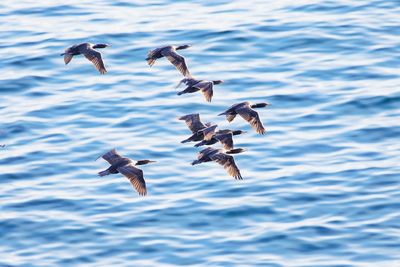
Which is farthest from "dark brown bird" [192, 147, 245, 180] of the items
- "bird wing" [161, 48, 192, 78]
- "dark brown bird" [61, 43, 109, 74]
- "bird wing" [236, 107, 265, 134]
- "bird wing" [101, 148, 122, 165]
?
"dark brown bird" [61, 43, 109, 74]

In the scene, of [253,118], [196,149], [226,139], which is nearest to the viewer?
[226,139]

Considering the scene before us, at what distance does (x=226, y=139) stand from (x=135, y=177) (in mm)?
2737

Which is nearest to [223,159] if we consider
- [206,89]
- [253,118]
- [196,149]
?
[253,118]

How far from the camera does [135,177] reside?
1251 inches

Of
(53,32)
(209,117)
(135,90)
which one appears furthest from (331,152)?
(53,32)

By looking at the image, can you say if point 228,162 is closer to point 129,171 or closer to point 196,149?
point 129,171

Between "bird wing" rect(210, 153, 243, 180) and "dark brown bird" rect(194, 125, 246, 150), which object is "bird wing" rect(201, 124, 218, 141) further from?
"bird wing" rect(210, 153, 243, 180)

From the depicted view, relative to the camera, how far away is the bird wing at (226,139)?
3347cm

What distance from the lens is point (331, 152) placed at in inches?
1479

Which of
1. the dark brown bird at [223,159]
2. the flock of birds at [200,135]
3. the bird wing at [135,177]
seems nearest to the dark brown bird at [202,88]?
the flock of birds at [200,135]

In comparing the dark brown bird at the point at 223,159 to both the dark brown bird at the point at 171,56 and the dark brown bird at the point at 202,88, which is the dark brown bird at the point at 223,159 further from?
the dark brown bird at the point at 171,56

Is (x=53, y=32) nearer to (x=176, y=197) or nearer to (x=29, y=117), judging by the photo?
(x=29, y=117)

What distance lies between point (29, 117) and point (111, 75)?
3375mm

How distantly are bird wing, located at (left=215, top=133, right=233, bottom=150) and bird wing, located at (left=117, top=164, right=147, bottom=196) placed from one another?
7.76 ft
